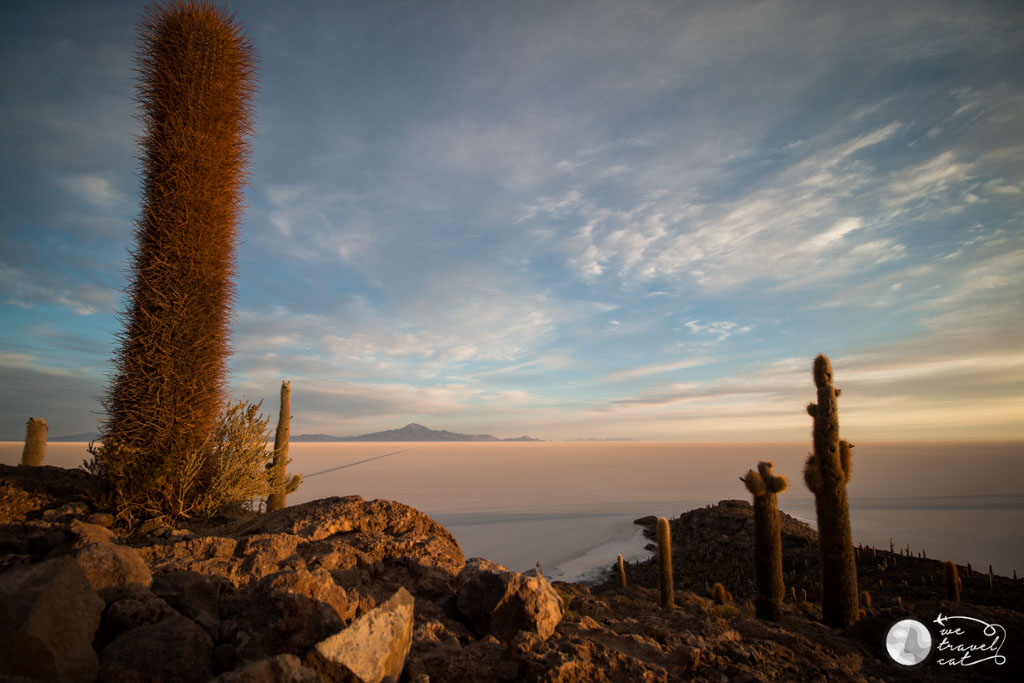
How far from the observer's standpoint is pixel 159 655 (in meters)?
2.50

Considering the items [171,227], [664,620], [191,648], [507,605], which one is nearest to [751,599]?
[664,620]

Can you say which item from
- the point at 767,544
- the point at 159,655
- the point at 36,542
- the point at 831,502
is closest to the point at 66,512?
the point at 36,542

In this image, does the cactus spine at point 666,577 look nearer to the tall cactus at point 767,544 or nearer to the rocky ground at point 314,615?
the tall cactus at point 767,544

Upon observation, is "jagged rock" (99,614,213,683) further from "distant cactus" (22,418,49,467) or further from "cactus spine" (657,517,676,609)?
"distant cactus" (22,418,49,467)

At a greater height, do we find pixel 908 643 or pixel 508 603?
pixel 508 603

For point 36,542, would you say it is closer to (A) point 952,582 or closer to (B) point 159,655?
(B) point 159,655

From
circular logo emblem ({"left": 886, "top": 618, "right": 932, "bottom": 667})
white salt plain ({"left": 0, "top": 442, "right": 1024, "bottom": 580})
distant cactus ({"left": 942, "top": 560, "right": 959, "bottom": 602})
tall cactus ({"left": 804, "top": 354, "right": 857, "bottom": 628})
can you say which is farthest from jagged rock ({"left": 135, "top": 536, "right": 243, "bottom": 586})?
white salt plain ({"left": 0, "top": 442, "right": 1024, "bottom": 580})

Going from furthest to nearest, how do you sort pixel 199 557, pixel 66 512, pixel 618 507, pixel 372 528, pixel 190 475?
pixel 618 507 < pixel 190 475 < pixel 66 512 < pixel 372 528 < pixel 199 557

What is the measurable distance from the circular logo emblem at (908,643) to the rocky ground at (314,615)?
20 centimetres

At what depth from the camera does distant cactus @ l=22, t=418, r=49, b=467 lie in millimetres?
16094

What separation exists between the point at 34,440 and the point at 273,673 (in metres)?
20.6

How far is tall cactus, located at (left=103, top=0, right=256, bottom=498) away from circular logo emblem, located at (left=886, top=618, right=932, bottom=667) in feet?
33.3

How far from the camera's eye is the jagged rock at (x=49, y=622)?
2193 mm

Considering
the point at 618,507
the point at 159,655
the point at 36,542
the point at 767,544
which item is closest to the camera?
the point at 159,655
